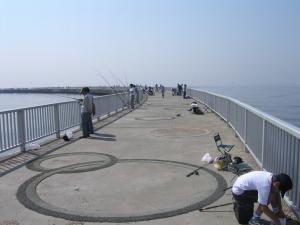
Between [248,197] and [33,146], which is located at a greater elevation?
[248,197]

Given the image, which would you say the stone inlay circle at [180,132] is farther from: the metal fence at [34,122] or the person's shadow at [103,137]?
the metal fence at [34,122]

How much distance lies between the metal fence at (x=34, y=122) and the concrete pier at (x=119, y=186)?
913 mm

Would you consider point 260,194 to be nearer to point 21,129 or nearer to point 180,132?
point 21,129

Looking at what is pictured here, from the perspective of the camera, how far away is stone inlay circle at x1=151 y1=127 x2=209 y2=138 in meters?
13.5

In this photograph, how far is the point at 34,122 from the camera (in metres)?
11.2

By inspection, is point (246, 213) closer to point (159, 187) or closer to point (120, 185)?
point (159, 187)

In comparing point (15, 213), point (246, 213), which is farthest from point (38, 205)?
point (246, 213)

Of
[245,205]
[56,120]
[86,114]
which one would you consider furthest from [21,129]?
[245,205]

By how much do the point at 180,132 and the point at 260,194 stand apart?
928 cm

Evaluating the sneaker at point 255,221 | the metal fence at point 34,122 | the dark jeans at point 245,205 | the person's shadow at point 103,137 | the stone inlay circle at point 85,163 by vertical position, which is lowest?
the person's shadow at point 103,137

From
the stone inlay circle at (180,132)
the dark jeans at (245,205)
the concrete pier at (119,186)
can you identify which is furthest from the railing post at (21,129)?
the dark jeans at (245,205)

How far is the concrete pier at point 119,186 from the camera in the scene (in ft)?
18.4

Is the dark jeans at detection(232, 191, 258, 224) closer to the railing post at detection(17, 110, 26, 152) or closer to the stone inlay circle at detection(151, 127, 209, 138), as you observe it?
the railing post at detection(17, 110, 26, 152)

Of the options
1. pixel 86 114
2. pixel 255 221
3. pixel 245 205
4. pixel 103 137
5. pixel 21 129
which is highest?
pixel 86 114
